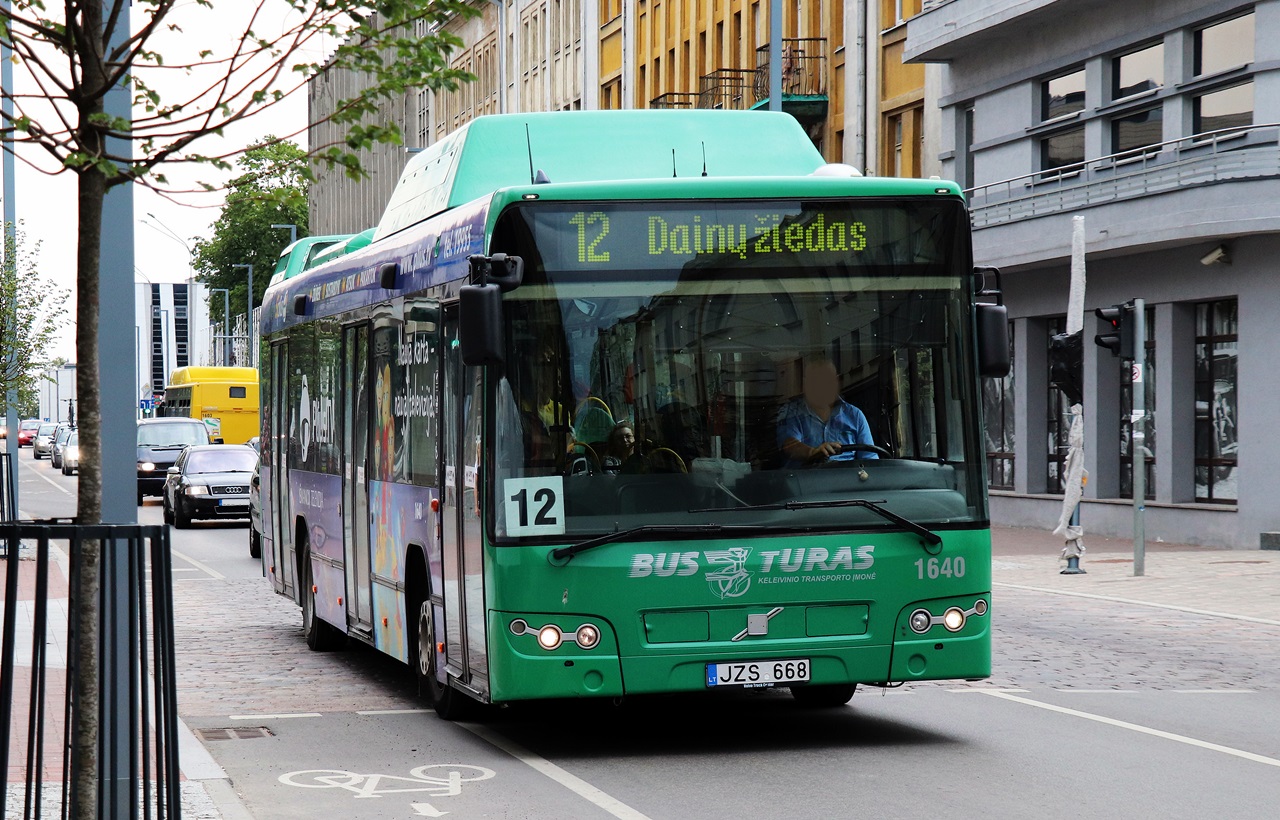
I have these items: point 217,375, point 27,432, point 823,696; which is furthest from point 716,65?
point 27,432

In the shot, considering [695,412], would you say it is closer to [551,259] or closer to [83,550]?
[551,259]

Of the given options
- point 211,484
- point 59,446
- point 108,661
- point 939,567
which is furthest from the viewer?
point 59,446

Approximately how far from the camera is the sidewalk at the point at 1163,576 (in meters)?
18.9

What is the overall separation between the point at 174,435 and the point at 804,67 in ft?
53.0

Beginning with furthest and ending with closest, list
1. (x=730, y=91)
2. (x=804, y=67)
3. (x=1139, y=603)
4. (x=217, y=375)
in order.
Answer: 1. (x=217, y=375)
2. (x=730, y=91)
3. (x=804, y=67)
4. (x=1139, y=603)

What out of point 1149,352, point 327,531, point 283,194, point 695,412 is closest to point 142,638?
point 283,194

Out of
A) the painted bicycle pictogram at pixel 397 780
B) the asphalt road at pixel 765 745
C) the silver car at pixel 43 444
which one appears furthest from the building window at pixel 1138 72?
the silver car at pixel 43 444

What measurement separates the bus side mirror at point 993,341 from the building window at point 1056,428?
23.2 meters

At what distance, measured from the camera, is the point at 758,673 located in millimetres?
9359

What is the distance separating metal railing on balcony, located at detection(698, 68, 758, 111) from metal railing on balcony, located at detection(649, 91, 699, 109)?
1489mm

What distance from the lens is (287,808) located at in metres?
8.38

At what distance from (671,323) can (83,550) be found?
4113 millimetres

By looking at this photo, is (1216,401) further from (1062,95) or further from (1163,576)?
(1163,576)

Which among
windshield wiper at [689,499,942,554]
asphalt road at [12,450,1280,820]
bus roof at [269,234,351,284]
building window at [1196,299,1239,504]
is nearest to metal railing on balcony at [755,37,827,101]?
building window at [1196,299,1239,504]
